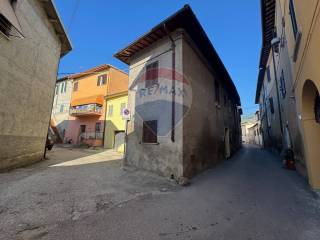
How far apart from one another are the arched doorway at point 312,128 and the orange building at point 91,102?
58.2 ft

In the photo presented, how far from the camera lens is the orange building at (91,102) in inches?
806

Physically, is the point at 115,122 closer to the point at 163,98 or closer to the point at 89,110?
the point at 89,110

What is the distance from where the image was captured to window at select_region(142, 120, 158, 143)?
313 inches

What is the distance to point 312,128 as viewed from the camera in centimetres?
558

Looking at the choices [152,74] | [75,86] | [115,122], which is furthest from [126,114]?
[75,86]

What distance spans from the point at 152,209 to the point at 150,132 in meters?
4.22

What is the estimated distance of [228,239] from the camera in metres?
3.04

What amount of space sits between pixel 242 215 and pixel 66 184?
5.34 metres

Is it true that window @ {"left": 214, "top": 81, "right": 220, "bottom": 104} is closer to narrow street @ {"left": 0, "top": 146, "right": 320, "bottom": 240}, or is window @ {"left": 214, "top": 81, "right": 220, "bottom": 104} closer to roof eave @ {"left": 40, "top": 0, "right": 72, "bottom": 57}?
narrow street @ {"left": 0, "top": 146, "right": 320, "bottom": 240}

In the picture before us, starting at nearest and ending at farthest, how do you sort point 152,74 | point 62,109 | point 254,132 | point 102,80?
1. point 152,74
2. point 102,80
3. point 62,109
4. point 254,132

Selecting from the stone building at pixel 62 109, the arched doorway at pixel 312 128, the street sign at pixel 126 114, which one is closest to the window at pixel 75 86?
the stone building at pixel 62 109

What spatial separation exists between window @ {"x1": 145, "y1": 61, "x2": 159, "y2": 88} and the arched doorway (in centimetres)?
575

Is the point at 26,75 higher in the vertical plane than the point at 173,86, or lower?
higher

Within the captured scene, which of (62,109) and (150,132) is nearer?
(150,132)
